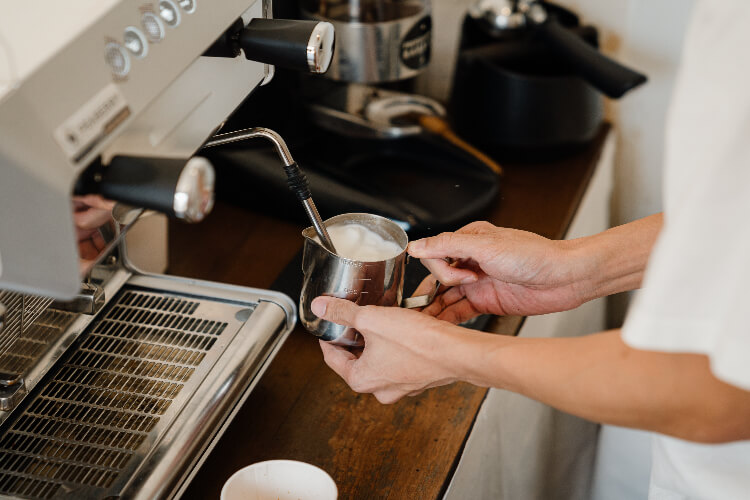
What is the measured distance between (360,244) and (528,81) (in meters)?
0.58

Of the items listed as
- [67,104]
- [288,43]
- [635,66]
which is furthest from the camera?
[635,66]

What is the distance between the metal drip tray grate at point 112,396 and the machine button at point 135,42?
11.7 inches

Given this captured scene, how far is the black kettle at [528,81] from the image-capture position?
1117mm

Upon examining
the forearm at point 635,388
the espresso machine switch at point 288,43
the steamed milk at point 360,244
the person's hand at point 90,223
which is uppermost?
the espresso machine switch at point 288,43

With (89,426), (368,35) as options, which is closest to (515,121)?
(368,35)

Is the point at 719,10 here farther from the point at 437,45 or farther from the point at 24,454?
the point at 437,45

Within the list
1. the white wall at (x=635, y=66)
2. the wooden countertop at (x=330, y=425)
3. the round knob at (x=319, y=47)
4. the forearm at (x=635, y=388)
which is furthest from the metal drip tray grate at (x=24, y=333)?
the white wall at (x=635, y=66)

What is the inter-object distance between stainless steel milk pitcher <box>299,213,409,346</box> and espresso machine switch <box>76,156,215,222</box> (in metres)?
0.20

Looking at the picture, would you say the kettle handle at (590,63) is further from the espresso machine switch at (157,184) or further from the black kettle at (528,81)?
the espresso machine switch at (157,184)

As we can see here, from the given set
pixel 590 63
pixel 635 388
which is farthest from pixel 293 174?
pixel 590 63

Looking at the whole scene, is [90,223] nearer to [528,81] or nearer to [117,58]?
[117,58]

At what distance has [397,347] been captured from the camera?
2.02 feet

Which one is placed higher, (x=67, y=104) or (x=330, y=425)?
(x=67, y=104)

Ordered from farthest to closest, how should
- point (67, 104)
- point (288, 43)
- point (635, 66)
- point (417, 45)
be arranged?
point (635, 66), point (417, 45), point (288, 43), point (67, 104)
